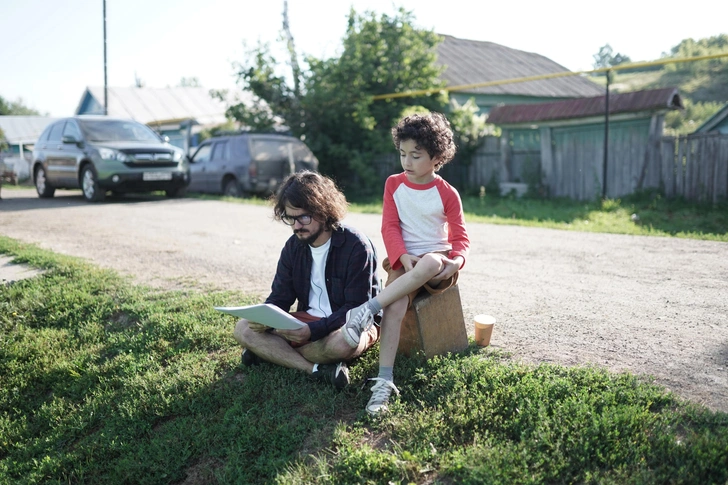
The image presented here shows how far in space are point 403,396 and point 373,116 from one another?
572 inches

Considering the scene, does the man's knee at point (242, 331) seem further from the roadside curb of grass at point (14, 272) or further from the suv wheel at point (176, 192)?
the suv wheel at point (176, 192)

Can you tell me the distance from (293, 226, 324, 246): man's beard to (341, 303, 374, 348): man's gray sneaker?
0.59m

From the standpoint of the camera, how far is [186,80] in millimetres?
108500

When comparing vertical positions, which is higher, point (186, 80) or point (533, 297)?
point (186, 80)

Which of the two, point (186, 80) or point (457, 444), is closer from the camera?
→ point (457, 444)

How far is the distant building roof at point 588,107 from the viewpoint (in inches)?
466

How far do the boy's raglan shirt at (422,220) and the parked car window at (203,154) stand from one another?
1262cm

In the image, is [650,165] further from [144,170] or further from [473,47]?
[473,47]

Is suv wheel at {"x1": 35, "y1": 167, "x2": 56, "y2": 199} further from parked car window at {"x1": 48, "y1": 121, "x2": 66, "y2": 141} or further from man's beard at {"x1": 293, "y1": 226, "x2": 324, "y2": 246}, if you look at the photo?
man's beard at {"x1": 293, "y1": 226, "x2": 324, "y2": 246}

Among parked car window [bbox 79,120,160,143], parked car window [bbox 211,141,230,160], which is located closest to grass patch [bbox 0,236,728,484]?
parked car window [bbox 79,120,160,143]

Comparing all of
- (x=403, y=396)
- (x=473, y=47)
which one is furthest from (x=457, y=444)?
(x=473, y=47)

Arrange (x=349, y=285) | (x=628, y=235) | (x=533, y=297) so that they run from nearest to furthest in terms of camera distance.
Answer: (x=349, y=285) → (x=533, y=297) → (x=628, y=235)

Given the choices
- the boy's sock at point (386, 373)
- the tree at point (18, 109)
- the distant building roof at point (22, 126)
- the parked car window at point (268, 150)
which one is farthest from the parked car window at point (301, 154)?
the tree at point (18, 109)

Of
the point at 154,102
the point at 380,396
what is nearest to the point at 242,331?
the point at 380,396
